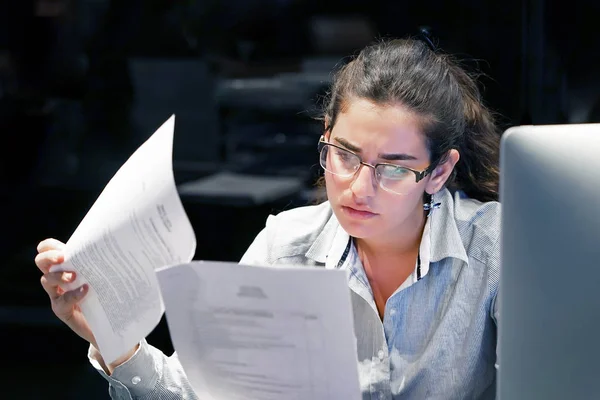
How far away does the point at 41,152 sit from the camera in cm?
270

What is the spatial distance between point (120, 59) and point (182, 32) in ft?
0.73

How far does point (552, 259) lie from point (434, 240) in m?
0.61

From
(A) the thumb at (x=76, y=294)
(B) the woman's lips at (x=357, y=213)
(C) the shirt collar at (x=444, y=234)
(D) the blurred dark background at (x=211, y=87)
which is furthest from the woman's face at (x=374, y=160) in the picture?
(D) the blurred dark background at (x=211, y=87)

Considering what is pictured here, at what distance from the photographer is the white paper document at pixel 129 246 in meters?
1.08

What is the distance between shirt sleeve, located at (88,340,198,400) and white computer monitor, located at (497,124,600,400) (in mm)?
581

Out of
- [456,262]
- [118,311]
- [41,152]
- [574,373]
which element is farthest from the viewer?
[41,152]

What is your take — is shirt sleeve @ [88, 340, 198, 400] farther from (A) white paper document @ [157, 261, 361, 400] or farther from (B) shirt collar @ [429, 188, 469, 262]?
(B) shirt collar @ [429, 188, 469, 262]

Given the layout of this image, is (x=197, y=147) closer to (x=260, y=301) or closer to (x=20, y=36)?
(x=20, y=36)

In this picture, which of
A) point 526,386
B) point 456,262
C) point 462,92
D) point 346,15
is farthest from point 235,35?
point 526,386

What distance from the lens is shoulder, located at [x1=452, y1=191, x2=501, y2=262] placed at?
143 centimetres

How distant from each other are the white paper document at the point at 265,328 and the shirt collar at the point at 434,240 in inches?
16.1

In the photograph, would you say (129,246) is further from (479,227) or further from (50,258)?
(479,227)

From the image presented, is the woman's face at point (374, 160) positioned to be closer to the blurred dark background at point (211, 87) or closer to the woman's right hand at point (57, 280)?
the woman's right hand at point (57, 280)

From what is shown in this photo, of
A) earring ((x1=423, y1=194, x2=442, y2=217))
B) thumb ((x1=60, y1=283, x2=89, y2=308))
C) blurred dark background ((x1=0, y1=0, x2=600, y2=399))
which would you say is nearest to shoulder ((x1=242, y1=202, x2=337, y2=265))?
earring ((x1=423, y1=194, x2=442, y2=217))
